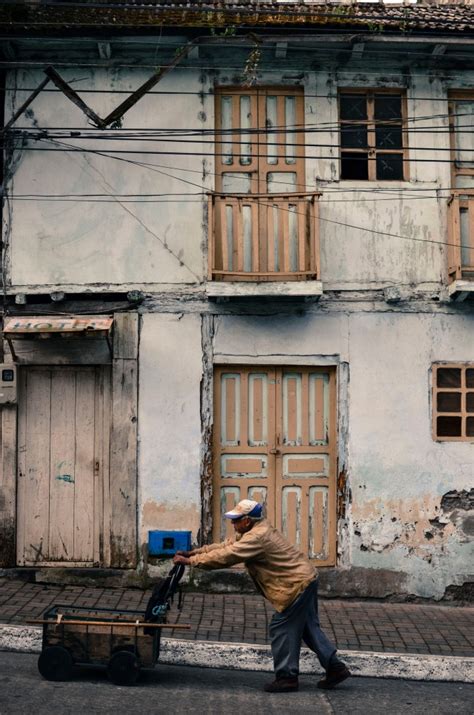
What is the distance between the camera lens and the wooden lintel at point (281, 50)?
10.3m

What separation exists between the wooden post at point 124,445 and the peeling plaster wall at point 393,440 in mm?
1041

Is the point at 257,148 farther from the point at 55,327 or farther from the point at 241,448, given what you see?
the point at 241,448

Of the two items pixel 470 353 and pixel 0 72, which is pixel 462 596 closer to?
pixel 470 353

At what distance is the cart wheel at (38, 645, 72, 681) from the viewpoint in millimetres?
6922

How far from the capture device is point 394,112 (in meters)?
10.9

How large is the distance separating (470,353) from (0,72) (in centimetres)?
657

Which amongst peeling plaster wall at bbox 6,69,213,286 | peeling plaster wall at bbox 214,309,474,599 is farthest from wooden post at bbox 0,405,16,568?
peeling plaster wall at bbox 214,309,474,599

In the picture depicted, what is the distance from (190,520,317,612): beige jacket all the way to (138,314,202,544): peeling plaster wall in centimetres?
330

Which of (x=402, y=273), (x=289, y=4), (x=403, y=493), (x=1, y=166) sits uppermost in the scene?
(x=289, y=4)

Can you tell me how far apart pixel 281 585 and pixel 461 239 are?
17.2ft

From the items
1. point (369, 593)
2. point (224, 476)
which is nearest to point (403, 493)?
point (369, 593)

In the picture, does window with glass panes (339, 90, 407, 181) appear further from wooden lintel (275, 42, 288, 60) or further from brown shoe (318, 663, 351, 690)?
brown shoe (318, 663, 351, 690)

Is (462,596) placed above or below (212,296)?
below

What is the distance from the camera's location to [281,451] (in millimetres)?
10531
